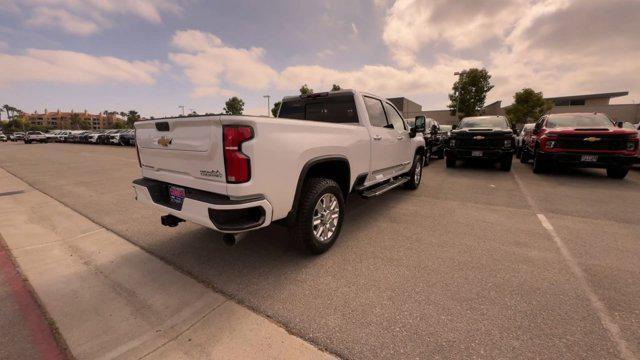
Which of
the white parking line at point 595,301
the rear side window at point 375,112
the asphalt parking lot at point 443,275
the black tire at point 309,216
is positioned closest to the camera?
the white parking line at point 595,301

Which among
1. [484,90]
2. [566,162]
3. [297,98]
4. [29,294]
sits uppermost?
[484,90]

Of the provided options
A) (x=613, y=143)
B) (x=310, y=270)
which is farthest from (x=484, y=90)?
(x=310, y=270)

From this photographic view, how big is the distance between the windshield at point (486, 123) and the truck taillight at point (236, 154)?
933 centimetres

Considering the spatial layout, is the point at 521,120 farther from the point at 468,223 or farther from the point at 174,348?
the point at 174,348

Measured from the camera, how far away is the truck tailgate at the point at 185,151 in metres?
2.37

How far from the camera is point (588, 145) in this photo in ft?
24.0

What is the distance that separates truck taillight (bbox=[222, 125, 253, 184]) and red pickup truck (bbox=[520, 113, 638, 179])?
8.78 meters

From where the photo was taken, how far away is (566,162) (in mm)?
7570

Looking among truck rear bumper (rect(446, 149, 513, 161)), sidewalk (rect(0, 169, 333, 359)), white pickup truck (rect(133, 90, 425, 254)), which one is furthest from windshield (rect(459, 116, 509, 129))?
sidewalk (rect(0, 169, 333, 359))

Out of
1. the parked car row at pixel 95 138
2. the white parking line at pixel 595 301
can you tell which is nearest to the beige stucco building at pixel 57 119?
the parked car row at pixel 95 138

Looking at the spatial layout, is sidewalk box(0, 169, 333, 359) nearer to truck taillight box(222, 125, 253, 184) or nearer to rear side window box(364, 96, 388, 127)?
truck taillight box(222, 125, 253, 184)

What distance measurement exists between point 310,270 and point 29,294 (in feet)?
8.41

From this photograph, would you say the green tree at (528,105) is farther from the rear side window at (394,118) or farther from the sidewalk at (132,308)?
the sidewalk at (132,308)

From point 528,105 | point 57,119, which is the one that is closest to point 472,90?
point 528,105
